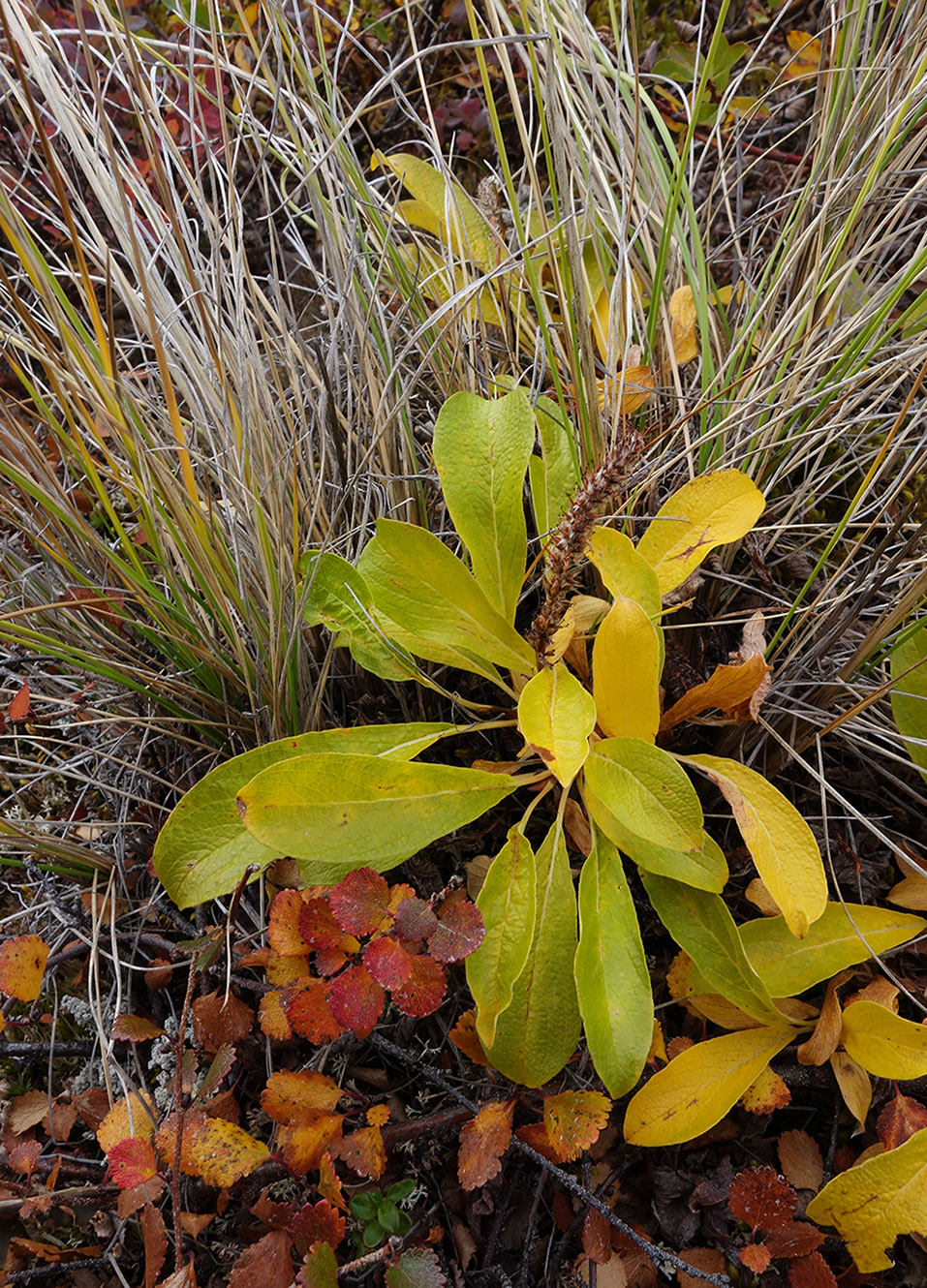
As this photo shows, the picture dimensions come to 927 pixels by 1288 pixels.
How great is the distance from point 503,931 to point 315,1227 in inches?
14.2

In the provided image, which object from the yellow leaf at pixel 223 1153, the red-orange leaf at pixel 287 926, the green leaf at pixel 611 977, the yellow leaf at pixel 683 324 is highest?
the yellow leaf at pixel 683 324

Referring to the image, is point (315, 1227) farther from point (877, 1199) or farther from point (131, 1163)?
point (877, 1199)

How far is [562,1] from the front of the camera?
141 cm

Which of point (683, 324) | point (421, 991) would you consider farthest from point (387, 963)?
point (683, 324)

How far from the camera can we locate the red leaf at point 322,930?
1.03 metres

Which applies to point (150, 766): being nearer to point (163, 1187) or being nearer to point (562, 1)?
point (163, 1187)

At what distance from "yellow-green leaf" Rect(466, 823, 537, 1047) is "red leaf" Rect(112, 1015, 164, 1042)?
421 mm

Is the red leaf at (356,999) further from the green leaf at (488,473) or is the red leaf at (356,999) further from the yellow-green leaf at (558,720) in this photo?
the green leaf at (488,473)

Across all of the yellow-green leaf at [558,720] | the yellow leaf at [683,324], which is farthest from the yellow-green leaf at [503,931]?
the yellow leaf at [683,324]

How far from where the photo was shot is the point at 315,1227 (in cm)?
95

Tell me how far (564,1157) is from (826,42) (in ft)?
6.13

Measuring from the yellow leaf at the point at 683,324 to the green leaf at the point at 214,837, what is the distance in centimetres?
79

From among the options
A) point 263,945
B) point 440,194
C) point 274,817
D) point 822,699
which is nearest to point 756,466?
point 822,699

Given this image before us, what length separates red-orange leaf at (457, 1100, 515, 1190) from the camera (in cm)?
97
